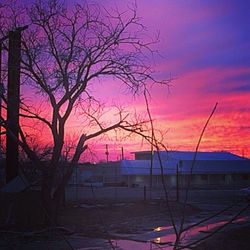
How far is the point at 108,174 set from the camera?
97.8m

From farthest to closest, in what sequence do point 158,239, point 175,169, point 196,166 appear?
point 196,166 → point 175,169 → point 158,239

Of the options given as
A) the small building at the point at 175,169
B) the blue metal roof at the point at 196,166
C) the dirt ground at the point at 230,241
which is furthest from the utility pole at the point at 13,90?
the small building at the point at 175,169

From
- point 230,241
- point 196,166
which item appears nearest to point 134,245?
point 230,241

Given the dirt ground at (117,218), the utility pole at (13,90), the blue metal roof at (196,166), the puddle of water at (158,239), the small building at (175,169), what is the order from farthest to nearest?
the small building at (175,169)
the blue metal roof at (196,166)
the dirt ground at (117,218)
the utility pole at (13,90)
the puddle of water at (158,239)

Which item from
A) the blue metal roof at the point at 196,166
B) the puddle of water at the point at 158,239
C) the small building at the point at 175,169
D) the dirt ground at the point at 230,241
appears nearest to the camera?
the dirt ground at the point at 230,241

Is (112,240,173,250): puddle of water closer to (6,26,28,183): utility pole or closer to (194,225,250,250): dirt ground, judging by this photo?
(194,225,250,250): dirt ground

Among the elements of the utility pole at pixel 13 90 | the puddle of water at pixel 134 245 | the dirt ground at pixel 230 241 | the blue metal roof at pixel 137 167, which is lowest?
the puddle of water at pixel 134 245

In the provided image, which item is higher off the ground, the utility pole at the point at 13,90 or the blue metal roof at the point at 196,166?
the blue metal roof at the point at 196,166

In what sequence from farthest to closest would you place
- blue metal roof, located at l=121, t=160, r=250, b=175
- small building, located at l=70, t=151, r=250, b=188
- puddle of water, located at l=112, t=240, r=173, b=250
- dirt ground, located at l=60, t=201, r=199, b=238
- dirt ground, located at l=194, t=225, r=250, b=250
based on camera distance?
small building, located at l=70, t=151, r=250, b=188 → blue metal roof, located at l=121, t=160, r=250, b=175 → dirt ground, located at l=60, t=201, r=199, b=238 → puddle of water, located at l=112, t=240, r=173, b=250 → dirt ground, located at l=194, t=225, r=250, b=250

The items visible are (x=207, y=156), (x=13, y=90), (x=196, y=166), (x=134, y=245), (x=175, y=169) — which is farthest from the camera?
(x=207, y=156)

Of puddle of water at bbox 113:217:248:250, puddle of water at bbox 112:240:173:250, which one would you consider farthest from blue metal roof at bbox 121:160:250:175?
puddle of water at bbox 112:240:173:250

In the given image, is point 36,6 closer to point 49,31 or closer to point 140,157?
point 49,31

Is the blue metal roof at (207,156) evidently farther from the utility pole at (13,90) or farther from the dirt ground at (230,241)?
the dirt ground at (230,241)

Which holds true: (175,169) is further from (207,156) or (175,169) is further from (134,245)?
(134,245)
